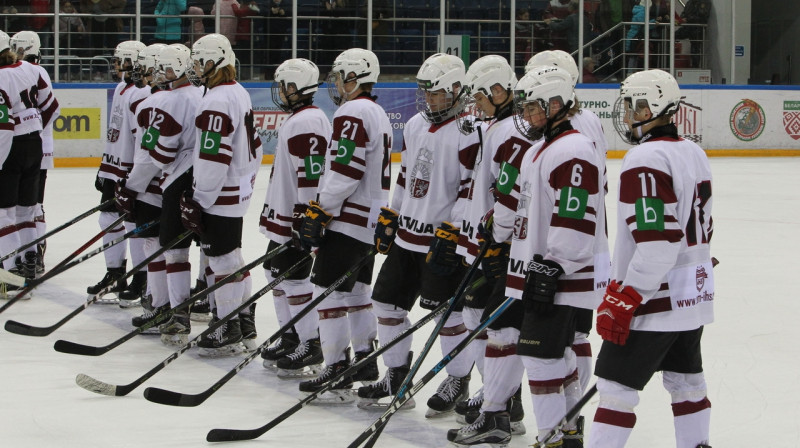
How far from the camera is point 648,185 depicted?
2.86 meters

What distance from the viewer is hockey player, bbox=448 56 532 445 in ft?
11.6

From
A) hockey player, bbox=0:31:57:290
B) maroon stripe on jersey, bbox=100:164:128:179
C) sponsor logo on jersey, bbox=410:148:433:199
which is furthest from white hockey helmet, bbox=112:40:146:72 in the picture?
sponsor logo on jersey, bbox=410:148:433:199

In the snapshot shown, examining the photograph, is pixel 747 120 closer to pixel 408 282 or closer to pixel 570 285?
pixel 408 282

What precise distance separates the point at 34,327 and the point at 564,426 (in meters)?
2.97

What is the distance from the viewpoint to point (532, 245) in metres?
3.29

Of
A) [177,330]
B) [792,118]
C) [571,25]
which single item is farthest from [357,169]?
[792,118]

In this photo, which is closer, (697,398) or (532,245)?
(697,398)

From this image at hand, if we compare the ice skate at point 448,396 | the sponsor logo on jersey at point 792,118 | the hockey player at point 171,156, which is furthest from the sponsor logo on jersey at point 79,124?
the ice skate at point 448,396

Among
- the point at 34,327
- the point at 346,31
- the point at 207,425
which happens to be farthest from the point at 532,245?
the point at 346,31

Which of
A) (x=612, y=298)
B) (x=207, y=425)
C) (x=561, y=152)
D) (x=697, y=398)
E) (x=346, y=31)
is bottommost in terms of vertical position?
(x=207, y=425)

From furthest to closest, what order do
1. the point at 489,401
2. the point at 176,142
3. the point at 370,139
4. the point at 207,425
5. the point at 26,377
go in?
the point at 176,142, the point at 26,377, the point at 370,139, the point at 207,425, the point at 489,401

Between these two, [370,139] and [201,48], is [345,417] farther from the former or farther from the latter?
[201,48]

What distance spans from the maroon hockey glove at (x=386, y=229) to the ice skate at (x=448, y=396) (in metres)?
0.54

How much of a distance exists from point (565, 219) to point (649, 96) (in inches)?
16.4
